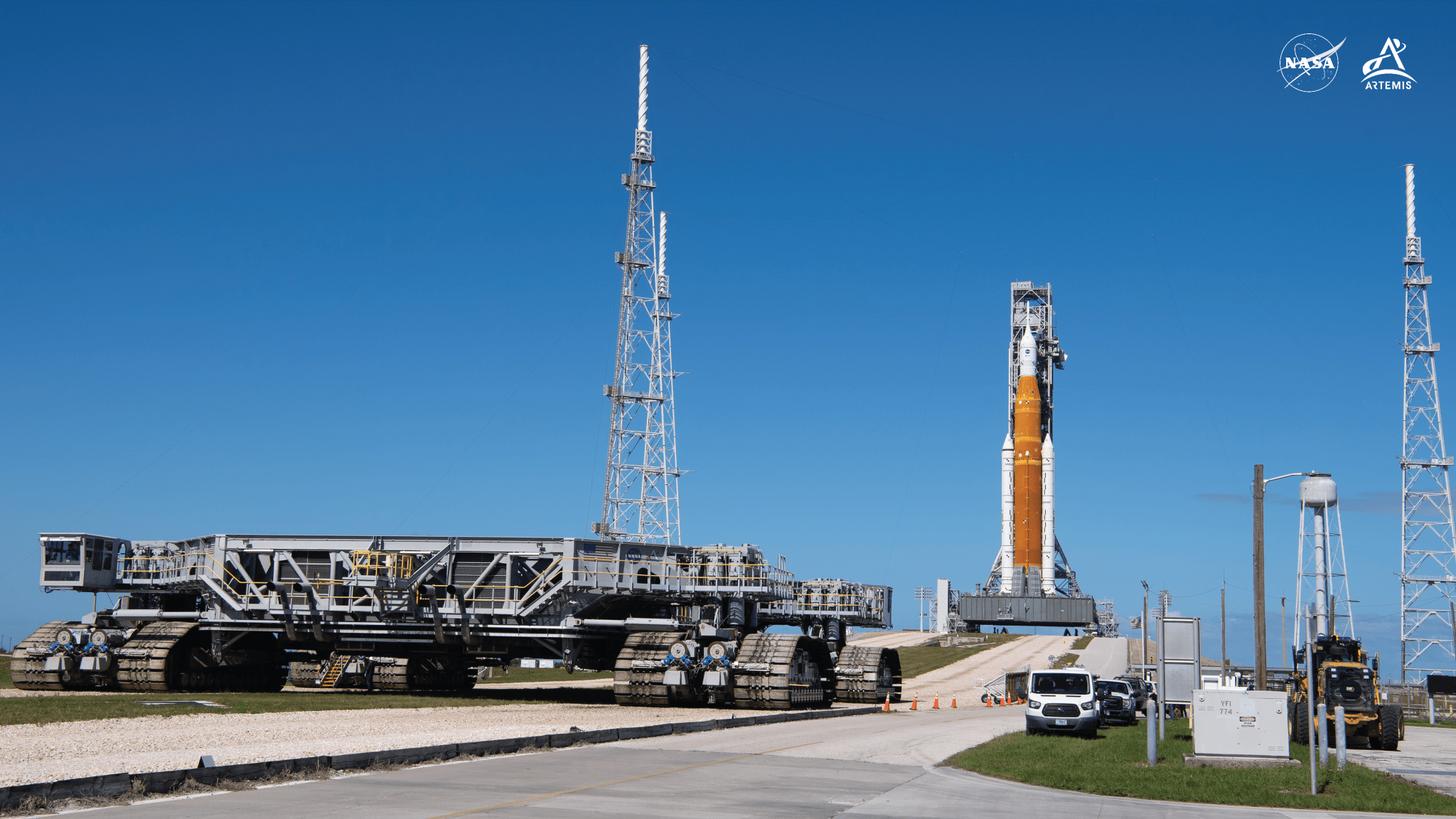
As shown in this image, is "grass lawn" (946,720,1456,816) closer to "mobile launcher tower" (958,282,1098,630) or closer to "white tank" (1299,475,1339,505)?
"white tank" (1299,475,1339,505)

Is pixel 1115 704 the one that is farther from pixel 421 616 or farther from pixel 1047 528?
pixel 1047 528

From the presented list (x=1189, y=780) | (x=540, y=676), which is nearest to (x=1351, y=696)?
(x=1189, y=780)

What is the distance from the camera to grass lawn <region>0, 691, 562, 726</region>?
27.1 meters

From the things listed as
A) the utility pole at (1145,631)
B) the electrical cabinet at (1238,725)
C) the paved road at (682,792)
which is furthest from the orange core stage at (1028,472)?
the electrical cabinet at (1238,725)

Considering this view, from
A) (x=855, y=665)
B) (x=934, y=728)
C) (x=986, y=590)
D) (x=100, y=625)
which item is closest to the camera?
(x=934, y=728)

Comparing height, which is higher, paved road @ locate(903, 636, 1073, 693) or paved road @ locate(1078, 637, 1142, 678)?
paved road @ locate(1078, 637, 1142, 678)

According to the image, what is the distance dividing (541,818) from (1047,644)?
3258 inches

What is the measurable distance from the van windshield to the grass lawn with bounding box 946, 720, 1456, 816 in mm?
4760

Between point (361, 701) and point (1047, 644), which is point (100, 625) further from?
point (1047, 644)

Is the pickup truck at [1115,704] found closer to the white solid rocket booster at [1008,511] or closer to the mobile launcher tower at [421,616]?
the mobile launcher tower at [421,616]

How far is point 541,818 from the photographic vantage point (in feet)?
45.6

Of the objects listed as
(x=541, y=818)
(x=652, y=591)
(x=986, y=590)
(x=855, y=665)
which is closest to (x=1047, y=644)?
(x=986, y=590)

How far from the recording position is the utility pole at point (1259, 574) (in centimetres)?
3100

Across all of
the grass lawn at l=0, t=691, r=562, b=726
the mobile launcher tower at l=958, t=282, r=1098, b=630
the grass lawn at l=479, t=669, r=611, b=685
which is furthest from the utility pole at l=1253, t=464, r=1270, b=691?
the mobile launcher tower at l=958, t=282, r=1098, b=630
